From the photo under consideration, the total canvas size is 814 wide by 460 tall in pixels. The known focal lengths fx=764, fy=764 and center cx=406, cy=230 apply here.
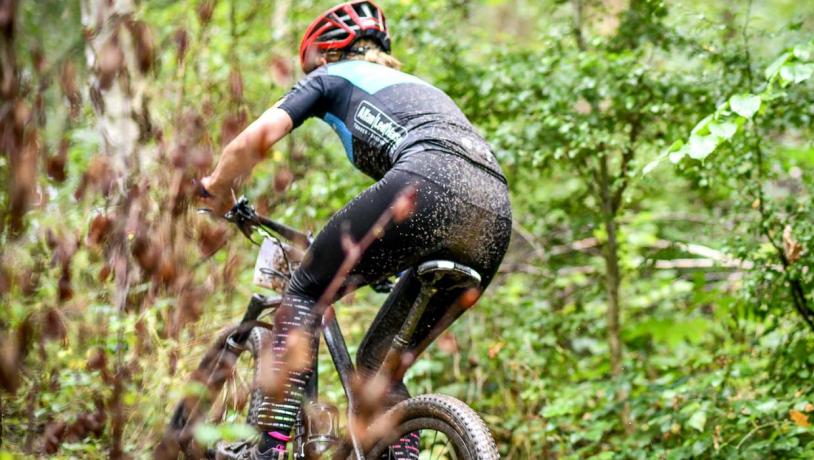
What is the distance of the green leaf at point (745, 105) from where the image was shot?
279 centimetres

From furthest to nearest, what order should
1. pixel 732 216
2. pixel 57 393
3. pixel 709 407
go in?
1. pixel 732 216
2. pixel 709 407
3. pixel 57 393

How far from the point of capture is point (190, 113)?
285 cm

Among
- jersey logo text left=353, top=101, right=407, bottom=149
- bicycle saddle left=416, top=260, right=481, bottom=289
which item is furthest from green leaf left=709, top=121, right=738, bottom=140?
jersey logo text left=353, top=101, right=407, bottom=149

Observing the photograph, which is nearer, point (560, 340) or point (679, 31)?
point (679, 31)

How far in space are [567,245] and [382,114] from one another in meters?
2.79

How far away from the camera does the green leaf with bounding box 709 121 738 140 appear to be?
2834 millimetres

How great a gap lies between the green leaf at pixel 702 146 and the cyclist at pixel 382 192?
72cm

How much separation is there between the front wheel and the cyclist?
8 centimetres

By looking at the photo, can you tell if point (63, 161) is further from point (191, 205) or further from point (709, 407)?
point (709, 407)

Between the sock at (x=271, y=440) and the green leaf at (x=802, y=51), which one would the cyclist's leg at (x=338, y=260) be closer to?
the sock at (x=271, y=440)

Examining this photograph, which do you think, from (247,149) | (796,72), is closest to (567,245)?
(796,72)

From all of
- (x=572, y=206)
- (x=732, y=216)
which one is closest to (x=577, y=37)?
(x=572, y=206)

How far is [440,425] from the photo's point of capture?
2.58m

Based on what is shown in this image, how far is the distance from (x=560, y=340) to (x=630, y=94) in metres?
1.83
